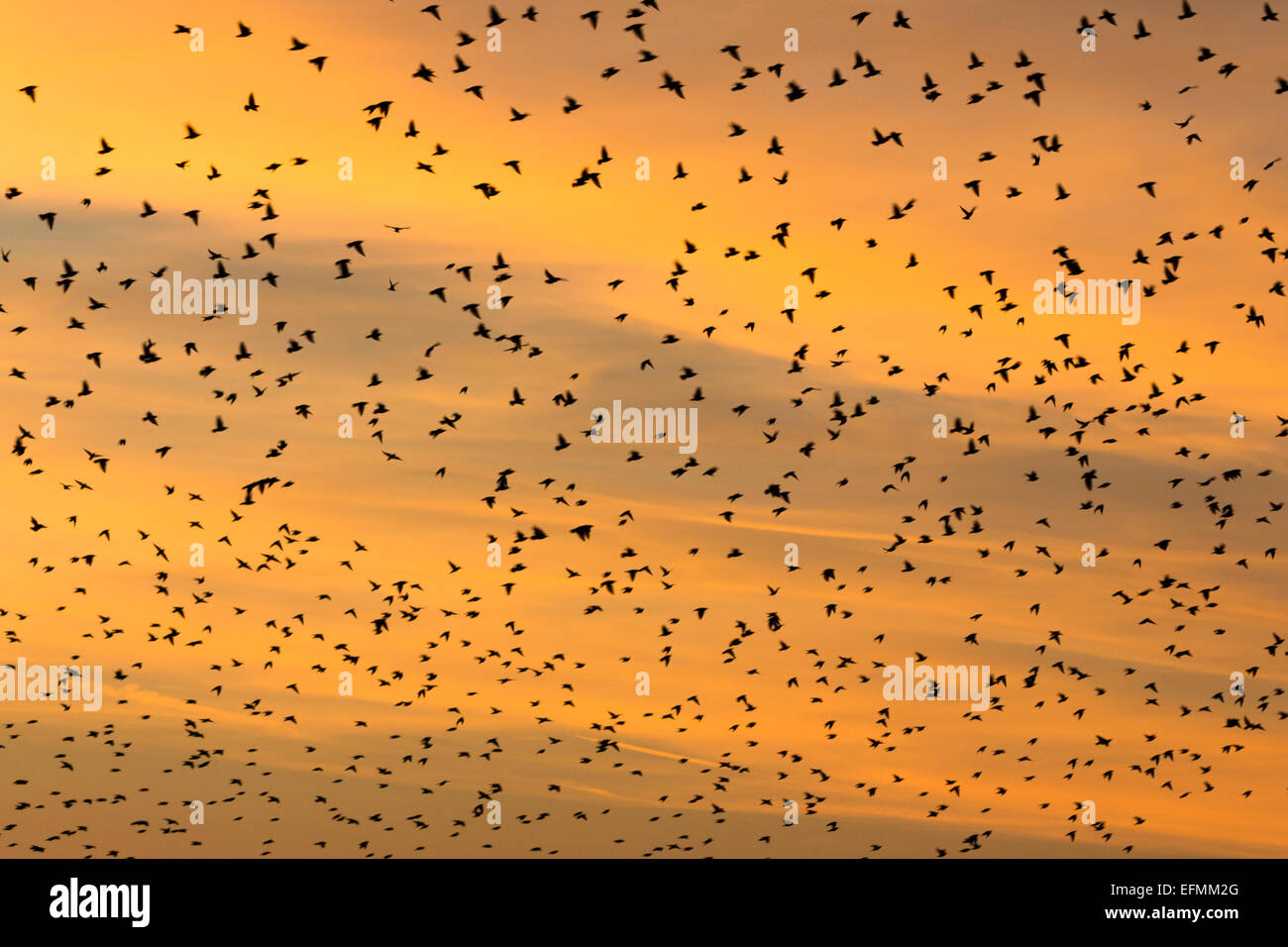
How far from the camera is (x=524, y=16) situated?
4619 centimetres
